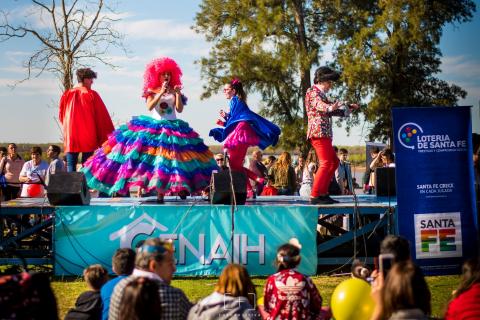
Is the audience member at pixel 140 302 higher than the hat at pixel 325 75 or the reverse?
the reverse

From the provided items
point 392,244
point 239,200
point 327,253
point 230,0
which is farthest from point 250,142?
point 230,0

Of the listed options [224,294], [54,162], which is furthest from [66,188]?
[224,294]

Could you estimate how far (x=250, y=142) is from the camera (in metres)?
10.0

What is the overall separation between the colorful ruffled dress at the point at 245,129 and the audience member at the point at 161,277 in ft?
17.2

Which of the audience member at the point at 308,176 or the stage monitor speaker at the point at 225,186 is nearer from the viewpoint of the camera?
the stage monitor speaker at the point at 225,186

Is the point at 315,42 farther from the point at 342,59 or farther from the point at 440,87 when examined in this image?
the point at 440,87

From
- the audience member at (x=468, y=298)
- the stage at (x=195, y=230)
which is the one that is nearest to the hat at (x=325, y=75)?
the stage at (x=195, y=230)

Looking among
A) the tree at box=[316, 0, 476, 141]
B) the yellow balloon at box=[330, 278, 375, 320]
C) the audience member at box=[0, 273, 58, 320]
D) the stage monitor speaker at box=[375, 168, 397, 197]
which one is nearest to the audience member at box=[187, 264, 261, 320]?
the yellow balloon at box=[330, 278, 375, 320]

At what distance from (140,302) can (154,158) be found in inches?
209

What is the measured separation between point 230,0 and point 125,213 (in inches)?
593

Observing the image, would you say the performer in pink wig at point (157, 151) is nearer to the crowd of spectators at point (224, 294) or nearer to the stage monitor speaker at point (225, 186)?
the stage monitor speaker at point (225, 186)

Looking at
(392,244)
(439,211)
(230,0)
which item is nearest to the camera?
(392,244)

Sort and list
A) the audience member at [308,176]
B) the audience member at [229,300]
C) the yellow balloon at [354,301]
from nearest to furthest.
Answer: the audience member at [229,300]
the yellow balloon at [354,301]
the audience member at [308,176]

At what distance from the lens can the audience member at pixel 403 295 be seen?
4.25 metres
